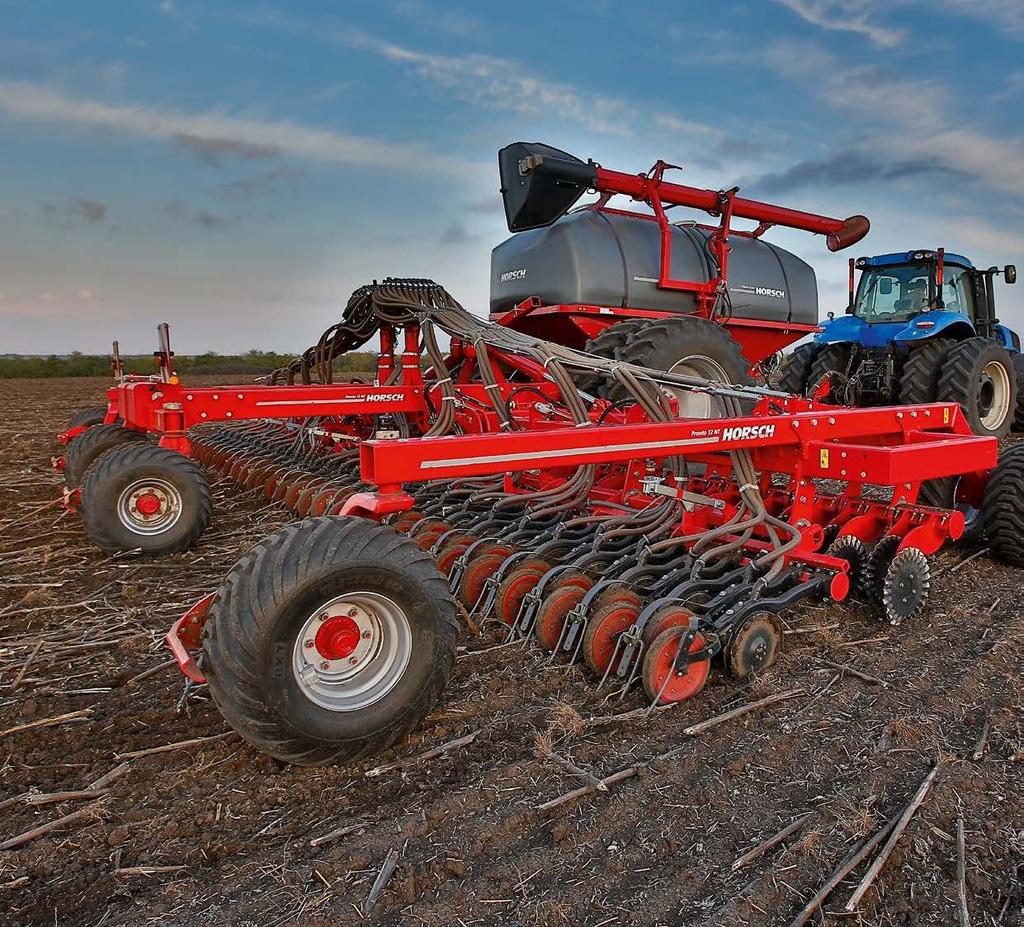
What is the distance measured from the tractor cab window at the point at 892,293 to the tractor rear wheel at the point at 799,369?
76 centimetres

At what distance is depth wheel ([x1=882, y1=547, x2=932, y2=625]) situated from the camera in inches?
135

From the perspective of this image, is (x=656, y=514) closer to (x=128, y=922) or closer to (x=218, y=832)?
(x=218, y=832)

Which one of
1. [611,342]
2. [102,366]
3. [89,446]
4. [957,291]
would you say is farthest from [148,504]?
[102,366]

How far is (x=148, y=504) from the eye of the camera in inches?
192

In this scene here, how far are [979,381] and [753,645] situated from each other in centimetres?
607

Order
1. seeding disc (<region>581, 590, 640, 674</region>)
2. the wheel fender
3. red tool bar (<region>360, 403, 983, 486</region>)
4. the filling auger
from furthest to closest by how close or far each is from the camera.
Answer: the wheel fender, seeding disc (<region>581, 590, 640, 674</region>), red tool bar (<region>360, 403, 983, 486</region>), the filling auger

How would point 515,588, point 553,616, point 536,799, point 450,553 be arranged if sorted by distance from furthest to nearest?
point 450,553, point 515,588, point 553,616, point 536,799

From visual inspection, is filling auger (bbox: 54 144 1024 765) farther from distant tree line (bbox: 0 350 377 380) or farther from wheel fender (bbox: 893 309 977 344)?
distant tree line (bbox: 0 350 377 380)

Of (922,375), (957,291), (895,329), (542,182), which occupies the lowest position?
(922,375)

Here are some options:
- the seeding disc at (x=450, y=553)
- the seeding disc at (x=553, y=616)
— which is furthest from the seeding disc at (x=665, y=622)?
the seeding disc at (x=450, y=553)

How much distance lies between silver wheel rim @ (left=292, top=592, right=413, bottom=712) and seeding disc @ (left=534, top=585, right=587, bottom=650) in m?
0.85

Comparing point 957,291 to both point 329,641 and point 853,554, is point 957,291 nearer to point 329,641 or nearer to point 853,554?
point 853,554

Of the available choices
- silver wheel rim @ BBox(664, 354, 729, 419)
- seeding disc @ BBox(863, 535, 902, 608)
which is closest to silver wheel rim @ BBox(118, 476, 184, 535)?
silver wheel rim @ BBox(664, 354, 729, 419)

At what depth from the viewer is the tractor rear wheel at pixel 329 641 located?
2.06 meters
